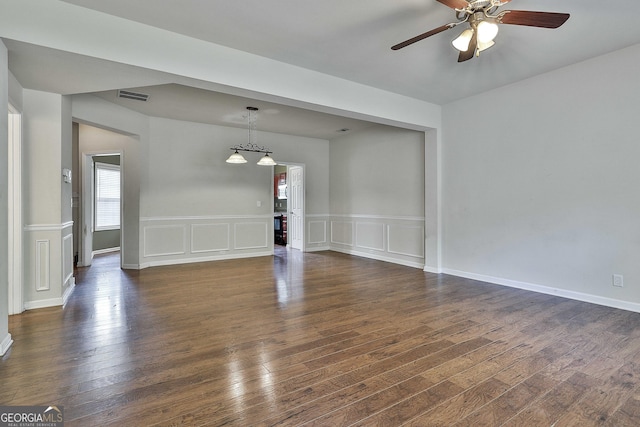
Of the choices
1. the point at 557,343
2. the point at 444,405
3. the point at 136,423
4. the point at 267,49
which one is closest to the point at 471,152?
the point at 557,343

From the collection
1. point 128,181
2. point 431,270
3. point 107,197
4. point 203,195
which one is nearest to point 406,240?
point 431,270

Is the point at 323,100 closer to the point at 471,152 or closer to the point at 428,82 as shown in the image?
the point at 428,82

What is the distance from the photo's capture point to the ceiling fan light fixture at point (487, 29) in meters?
2.38

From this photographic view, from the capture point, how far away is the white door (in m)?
8.00

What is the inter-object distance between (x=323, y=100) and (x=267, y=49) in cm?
94

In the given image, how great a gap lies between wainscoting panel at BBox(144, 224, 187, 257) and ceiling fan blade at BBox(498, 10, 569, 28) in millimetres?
5916

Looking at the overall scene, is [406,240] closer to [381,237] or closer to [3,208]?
[381,237]

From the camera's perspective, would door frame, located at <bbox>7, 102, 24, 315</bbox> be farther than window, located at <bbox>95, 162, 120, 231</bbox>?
No

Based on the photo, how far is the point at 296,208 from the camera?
8.34m

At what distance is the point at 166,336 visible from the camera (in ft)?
9.37

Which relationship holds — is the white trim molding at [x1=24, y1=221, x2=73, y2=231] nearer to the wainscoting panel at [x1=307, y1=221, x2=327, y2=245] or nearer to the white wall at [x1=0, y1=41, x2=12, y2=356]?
the white wall at [x1=0, y1=41, x2=12, y2=356]
